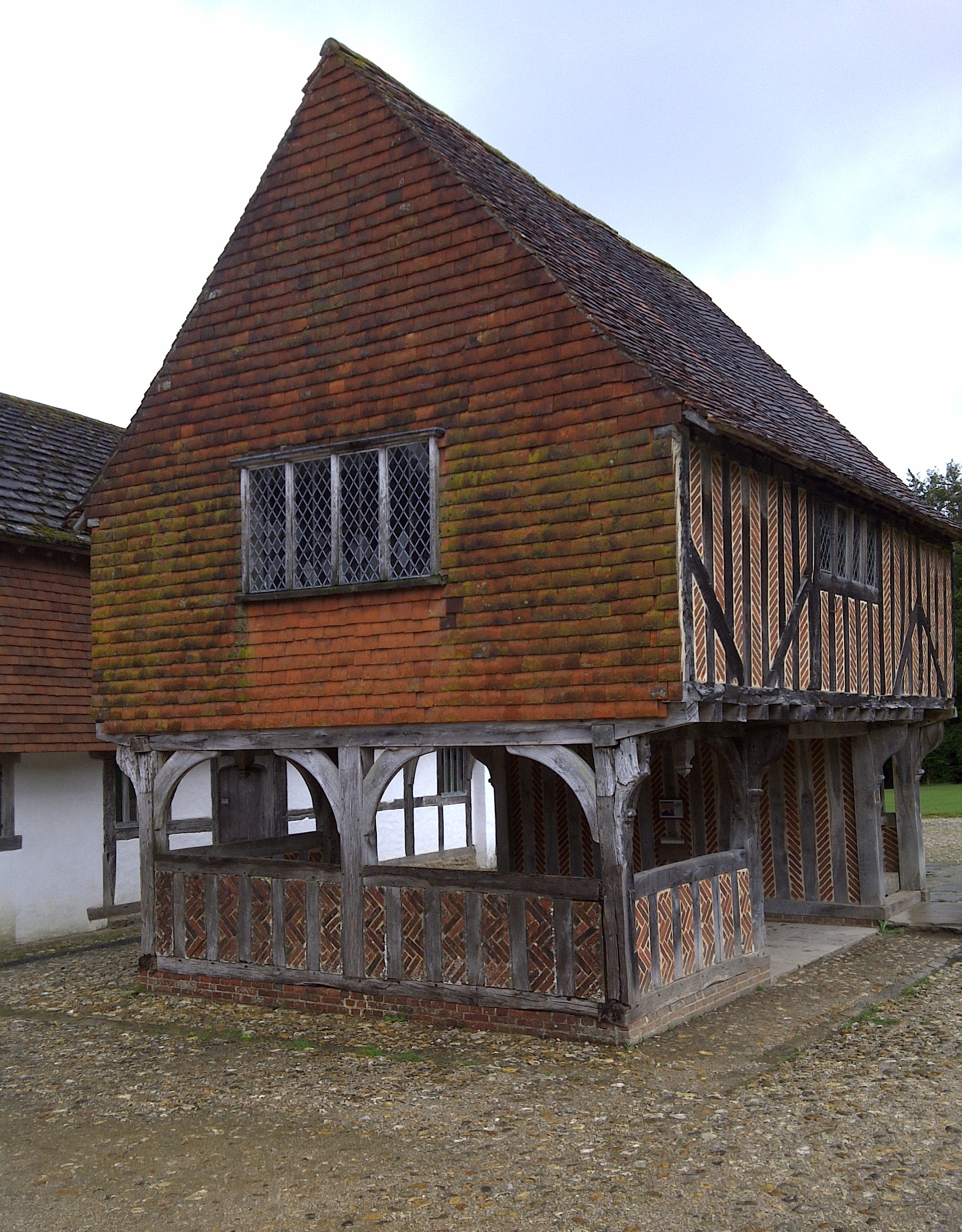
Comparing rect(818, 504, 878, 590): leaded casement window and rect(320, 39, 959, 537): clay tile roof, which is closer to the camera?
rect(320, 39, 959, 537): clay tile roof

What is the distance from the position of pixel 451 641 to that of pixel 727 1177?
4.87m

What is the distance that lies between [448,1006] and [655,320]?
6311mm

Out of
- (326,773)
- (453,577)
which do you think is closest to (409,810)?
(326,773)

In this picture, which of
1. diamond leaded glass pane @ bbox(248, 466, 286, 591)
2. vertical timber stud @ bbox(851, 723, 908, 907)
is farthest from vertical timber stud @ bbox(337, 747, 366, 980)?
vertical timber stud @ bbox(851, 723, 908, 907)

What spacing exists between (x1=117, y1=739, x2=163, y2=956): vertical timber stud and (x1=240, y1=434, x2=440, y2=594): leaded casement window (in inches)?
83.2

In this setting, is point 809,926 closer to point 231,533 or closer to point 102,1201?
point 231,533

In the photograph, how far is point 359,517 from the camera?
10.6 metres

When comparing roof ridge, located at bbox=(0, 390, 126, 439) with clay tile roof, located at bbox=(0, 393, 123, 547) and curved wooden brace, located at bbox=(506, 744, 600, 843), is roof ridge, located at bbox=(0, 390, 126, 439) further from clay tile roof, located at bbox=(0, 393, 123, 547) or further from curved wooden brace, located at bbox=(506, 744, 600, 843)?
curved wooden brace, located at bbox=(506, 744, 600, 843)

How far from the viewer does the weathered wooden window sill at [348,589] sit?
10.1 metres

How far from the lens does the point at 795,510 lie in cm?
1116

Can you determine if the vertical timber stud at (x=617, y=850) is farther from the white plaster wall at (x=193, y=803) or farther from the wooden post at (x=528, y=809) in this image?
the white plaster wall at (x=193, y=803)

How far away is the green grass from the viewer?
30.7 meters

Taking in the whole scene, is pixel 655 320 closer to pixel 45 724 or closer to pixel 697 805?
pixel 697 805

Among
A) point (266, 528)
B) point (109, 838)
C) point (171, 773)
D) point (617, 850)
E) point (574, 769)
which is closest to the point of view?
point (617, 850)
